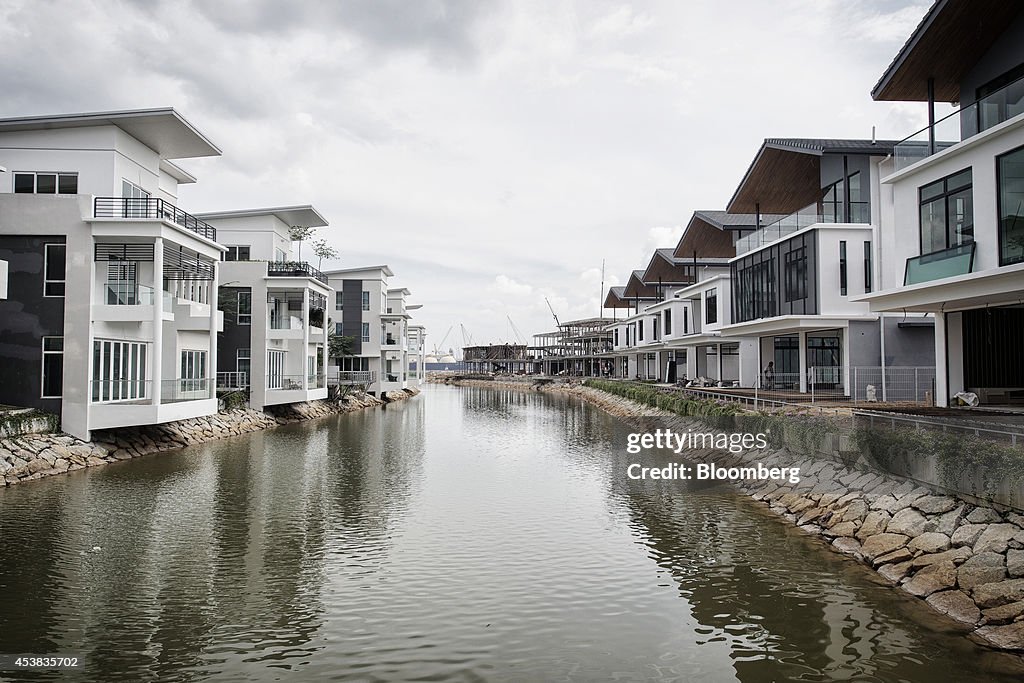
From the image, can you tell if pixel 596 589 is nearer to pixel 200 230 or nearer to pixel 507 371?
pixel 200 230

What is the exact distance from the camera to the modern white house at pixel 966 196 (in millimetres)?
16234

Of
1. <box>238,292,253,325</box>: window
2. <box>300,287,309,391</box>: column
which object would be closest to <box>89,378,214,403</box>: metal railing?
<box>238,292,253,325</box>: window

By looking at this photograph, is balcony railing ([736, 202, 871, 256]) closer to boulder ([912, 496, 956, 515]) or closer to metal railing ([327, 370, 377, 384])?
boulder ([912, 496, 956, 515])

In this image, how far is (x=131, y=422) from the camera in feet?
76.0

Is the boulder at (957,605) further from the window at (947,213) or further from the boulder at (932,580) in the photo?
the window at (947,213)

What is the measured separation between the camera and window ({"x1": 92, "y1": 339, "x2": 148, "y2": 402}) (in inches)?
920

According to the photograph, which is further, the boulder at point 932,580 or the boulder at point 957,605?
the boulder at point 932,580

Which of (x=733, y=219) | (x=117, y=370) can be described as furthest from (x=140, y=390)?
(x=733, y=219)

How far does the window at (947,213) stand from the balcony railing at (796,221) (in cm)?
909

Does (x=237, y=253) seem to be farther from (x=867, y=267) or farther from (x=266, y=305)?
(x=867, y=267)

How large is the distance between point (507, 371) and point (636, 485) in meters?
112

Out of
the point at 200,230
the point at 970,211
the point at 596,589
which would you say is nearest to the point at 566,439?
the point at 200,230

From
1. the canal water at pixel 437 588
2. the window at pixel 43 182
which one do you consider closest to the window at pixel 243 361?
the window at pixel 43 182
